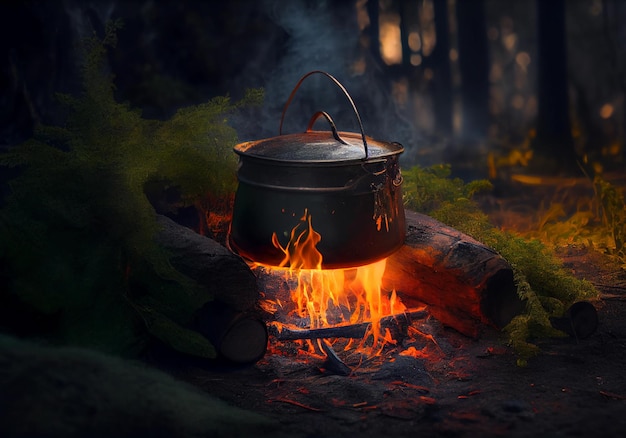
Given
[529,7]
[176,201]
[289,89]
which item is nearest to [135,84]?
[289,89]

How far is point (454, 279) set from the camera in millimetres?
4281

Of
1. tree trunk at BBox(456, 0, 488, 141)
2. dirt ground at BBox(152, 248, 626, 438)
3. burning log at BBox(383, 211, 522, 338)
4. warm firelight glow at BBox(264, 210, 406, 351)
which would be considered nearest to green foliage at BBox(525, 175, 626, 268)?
dirt ground at BBox(152, 248, 626, 438)

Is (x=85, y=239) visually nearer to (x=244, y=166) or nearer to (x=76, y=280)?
(x=76, y=280)

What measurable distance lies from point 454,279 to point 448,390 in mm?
806

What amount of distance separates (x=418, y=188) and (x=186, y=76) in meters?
3.91

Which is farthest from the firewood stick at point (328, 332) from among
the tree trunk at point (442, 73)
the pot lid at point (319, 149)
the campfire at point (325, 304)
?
the tree trunk at point (442, 73)

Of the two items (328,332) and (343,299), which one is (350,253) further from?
(343,299)

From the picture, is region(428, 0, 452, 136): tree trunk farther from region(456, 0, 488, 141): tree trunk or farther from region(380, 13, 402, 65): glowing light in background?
region(380, 13, 402, 65): glowing light in background

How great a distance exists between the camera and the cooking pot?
3961mm

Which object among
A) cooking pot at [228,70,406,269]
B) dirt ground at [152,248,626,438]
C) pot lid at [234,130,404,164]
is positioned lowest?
dirt ground at [152,248,626,438]

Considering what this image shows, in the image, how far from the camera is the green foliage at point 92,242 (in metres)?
3.59

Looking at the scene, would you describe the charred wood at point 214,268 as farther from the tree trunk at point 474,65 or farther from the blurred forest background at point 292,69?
the tree trunk at point 474,65

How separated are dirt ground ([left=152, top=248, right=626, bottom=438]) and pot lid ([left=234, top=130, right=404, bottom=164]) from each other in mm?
1290

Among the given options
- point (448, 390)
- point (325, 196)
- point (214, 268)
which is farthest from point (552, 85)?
point (214, 268)
